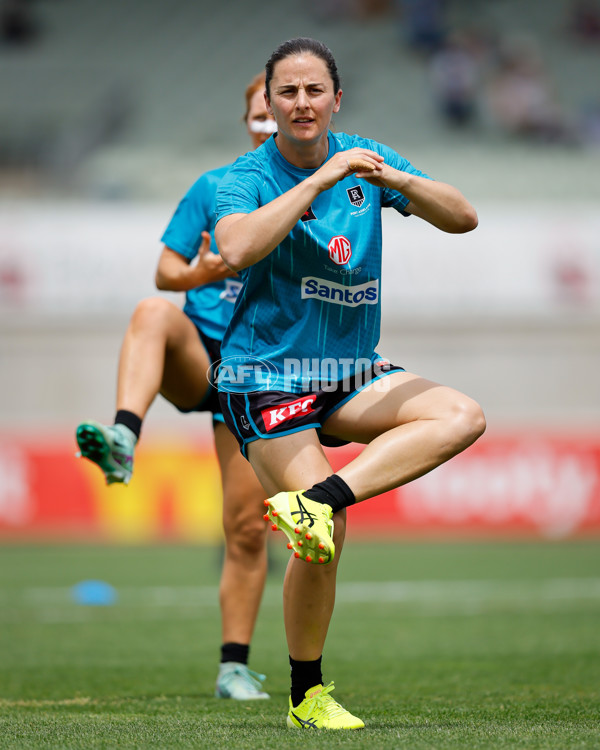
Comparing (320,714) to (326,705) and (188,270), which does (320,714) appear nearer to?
(326,705)

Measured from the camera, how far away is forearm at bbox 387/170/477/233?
10.9 ft

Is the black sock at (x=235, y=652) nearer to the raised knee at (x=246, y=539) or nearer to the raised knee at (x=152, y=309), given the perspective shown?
the raised knee at (x=246, y=539)

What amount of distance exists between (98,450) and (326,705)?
3.86 feet

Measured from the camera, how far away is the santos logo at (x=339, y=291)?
3.49m

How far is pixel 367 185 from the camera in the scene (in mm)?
3578

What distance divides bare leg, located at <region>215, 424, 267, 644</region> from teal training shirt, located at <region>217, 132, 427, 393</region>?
1055 mm

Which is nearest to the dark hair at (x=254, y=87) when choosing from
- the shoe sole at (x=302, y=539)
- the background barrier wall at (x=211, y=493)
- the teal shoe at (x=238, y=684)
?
the shoe sole at (x=302, y=539)

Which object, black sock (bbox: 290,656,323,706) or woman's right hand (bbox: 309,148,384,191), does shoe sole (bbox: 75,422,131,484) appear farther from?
woman's right hand (bbox: 309,148,384,191)

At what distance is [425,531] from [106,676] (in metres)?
8.85

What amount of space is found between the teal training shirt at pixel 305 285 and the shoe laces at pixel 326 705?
980mm

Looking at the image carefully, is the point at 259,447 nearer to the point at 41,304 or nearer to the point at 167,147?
the point at 41,304

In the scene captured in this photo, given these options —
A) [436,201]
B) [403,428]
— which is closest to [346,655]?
[403,428]

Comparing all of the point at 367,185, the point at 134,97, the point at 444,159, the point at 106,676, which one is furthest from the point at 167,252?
the point at 134,97

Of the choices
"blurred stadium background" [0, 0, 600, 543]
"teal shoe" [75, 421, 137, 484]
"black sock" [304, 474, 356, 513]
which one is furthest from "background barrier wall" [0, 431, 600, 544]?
"black sock" [304, 474, 356, 513]
